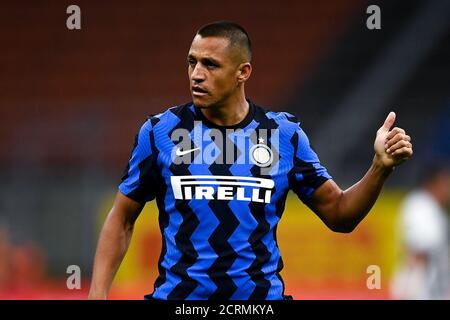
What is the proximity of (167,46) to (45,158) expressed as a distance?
4061 mm

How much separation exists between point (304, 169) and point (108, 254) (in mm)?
1047

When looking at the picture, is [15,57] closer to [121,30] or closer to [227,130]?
[121,30]

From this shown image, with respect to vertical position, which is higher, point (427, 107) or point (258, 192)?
point (258, 192)

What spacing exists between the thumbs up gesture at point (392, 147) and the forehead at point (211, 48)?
86cm

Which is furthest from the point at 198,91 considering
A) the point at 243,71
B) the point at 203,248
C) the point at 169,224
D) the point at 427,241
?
the point at 427,241

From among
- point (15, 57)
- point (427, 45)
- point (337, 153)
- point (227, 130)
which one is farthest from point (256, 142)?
point (15, 57)

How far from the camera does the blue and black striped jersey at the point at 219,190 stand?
16.1 feet

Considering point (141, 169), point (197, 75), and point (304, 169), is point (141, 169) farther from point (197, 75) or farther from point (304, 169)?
point (304, 169)

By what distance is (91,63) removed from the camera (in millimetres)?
17234

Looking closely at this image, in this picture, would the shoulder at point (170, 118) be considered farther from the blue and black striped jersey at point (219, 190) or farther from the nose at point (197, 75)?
the nose at point (197, 75)

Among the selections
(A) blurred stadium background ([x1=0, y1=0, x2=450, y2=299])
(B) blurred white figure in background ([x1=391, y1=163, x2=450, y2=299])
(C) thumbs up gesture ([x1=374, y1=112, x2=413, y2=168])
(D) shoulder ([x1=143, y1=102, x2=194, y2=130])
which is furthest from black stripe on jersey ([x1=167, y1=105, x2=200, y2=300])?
(A) blurred stadium background ([x1=0, y1=0, x2=450, y2=299])

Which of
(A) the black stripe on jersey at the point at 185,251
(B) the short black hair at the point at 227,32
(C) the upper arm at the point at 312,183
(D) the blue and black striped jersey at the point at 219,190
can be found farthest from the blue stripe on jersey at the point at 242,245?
(B) the short black hair at the point at 227,32

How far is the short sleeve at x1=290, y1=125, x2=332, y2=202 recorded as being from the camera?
5.20 metres

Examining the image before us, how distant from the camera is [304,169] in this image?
17.1 ft
